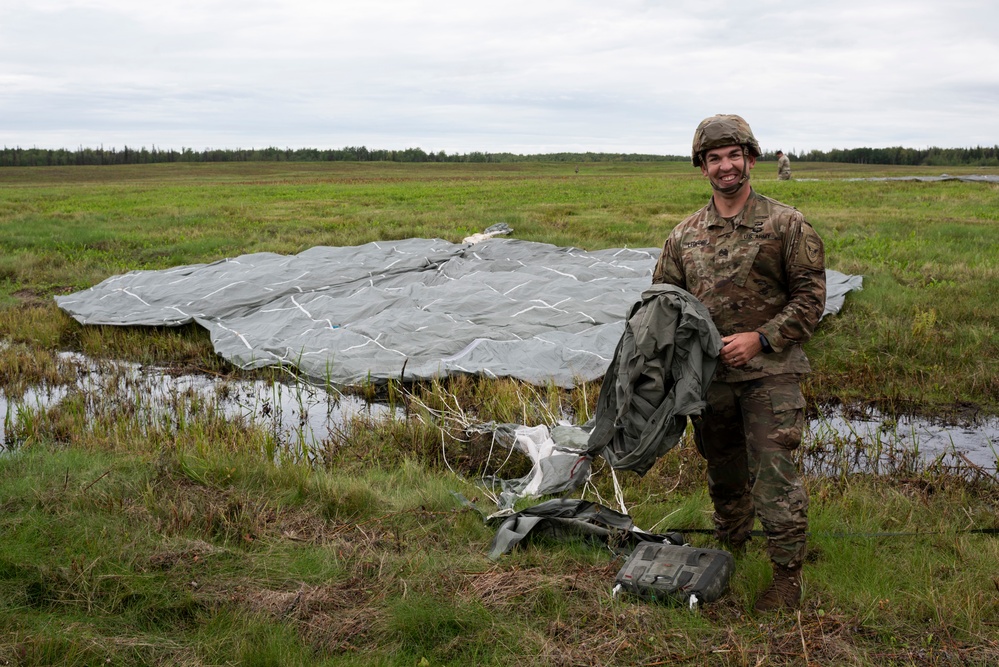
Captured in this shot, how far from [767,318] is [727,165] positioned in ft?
2.05

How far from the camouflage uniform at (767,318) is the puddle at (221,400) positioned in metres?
3.16

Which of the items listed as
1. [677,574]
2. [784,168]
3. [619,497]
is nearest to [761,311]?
[677,574]

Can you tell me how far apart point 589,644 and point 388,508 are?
1581 mm

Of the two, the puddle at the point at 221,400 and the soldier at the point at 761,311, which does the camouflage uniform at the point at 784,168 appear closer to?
the puddle at the point at 221,400

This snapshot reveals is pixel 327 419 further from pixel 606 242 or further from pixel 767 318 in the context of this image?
pixel 606 242

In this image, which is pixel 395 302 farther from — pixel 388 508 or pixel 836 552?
pixel 836 552

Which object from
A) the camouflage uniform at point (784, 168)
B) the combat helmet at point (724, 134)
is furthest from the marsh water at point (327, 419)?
the camouflage uniform at point (784, 168)

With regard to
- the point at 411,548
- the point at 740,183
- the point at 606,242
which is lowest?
the point at 411,548

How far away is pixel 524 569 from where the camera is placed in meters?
3.56

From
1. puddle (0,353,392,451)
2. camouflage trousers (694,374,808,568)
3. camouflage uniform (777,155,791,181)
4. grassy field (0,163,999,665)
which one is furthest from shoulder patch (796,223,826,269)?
camouflage uniform (777,155,791,181)

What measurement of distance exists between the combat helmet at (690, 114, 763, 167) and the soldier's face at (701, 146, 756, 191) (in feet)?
0.07

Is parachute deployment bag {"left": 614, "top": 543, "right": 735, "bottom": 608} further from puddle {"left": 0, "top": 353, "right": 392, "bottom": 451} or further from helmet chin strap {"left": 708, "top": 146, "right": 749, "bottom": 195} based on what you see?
puddle {"left": 0, "top": 353, "right": 392, "bottom": 451}

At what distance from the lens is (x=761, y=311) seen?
329 cm

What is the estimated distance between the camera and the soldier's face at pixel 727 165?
3.21 metres
